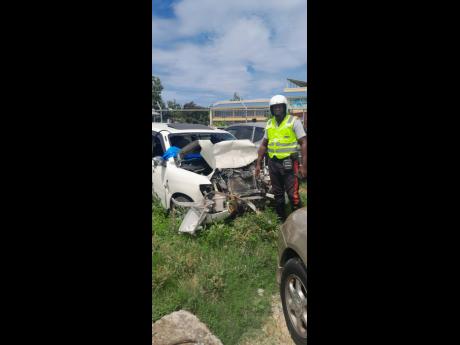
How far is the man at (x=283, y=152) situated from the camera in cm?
414

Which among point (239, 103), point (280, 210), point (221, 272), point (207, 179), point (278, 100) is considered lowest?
point (221, 272)

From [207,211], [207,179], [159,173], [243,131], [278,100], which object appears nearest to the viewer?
[207,211]

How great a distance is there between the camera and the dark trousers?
14.0 feet

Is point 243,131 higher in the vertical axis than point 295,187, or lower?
higher

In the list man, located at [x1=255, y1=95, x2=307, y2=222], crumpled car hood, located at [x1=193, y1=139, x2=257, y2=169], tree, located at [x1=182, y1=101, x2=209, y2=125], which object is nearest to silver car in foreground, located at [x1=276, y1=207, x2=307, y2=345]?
man, located at [x1=255, y1=95, x2=307, y2=222]

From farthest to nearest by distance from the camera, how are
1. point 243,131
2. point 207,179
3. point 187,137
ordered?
point 243,131
point 187,137
point 207,179

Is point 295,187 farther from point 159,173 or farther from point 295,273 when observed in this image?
point 295,273

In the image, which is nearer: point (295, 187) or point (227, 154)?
point (295, 187)

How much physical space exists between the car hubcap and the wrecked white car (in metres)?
1.80

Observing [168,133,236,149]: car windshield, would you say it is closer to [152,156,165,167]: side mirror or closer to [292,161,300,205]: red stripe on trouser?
[152,156,165,167]: side mirror

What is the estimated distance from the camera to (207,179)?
4312mm

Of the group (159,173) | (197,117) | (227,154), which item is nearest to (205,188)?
(227,154)

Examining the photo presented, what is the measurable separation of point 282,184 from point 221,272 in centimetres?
177
